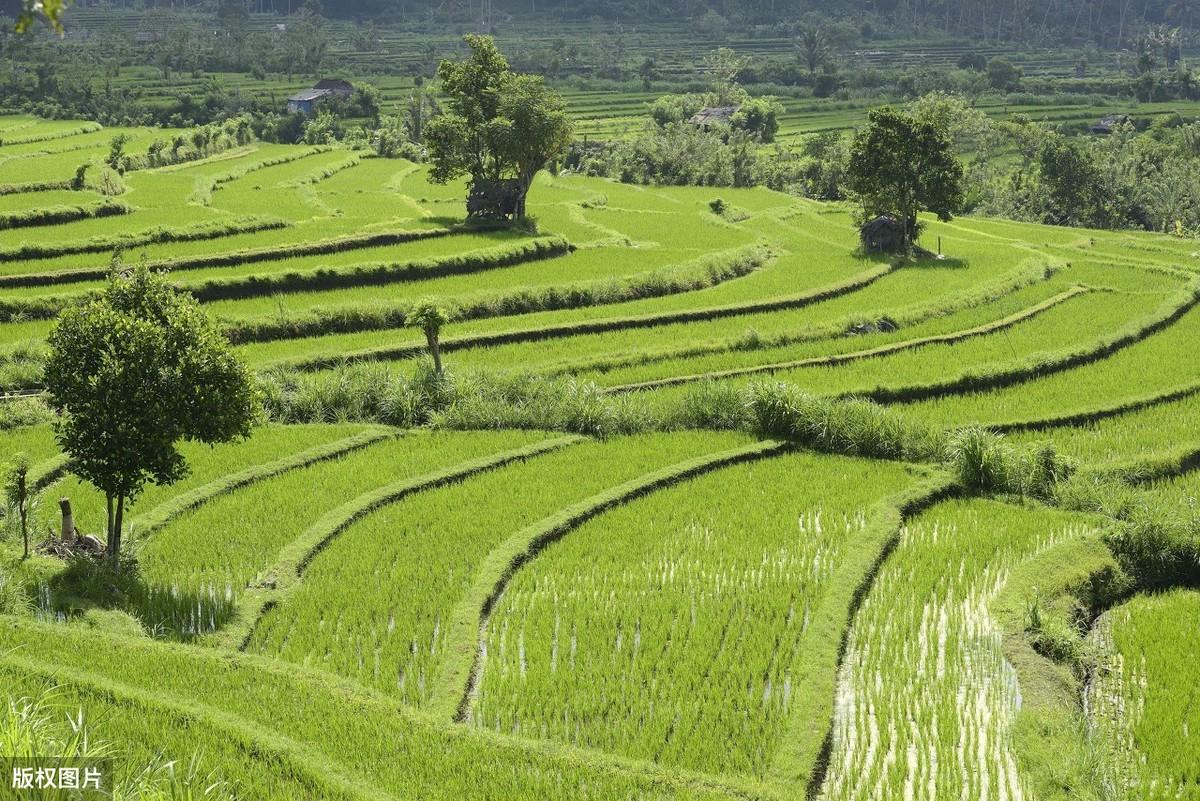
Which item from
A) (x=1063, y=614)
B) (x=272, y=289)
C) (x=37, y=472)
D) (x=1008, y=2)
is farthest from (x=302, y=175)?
(x=1008, y=2)

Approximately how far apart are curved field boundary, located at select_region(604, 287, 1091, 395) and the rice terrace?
5.0 inches

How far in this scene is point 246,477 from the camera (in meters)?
16.4

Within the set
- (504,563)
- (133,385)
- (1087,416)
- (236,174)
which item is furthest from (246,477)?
(236,174)

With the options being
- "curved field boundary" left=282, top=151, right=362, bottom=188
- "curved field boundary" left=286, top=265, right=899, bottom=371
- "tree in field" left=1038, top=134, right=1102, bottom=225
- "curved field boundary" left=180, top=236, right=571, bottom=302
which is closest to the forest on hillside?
"curved field boundary" left=282, top=151, right=362, bottom=188

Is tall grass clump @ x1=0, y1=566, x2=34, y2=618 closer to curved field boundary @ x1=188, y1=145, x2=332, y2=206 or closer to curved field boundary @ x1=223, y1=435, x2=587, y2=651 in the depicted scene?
curved field boundary @ x1=223, y1=435, x2=587, y2=651

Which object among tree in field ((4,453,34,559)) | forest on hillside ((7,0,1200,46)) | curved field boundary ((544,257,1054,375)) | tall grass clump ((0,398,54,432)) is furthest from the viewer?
forest on hillside ((7,0,1200,46))

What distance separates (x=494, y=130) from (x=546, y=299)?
10.1 meters

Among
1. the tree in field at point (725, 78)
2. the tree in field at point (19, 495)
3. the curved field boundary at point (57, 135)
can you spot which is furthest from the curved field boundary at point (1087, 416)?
the tree in field at point (725, 78)

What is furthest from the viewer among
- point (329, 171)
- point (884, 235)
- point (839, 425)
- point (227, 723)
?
point (329, 171)

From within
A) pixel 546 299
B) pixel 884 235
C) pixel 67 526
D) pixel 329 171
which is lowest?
pixel 67 526

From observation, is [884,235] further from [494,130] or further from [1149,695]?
[1149,695]

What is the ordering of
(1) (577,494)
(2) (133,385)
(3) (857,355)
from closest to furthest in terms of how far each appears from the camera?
(2) (133,385) → (1) (577,494) → (3) (857,355)

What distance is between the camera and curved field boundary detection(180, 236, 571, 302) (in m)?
25.8

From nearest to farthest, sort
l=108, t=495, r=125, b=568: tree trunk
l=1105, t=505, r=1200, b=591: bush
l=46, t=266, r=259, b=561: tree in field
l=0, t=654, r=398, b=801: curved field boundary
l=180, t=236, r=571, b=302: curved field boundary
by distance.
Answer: l=0, t=654, r=398, b=801: curved field boundary, l=46, t=266, r=259, b=561: tree in field, l=108, t=495, r=125, b=568: tree trunk, l=1105, t=505, r=1200, b=591: bush, l=180, t=236, r=571, b=302: curved field boundary
